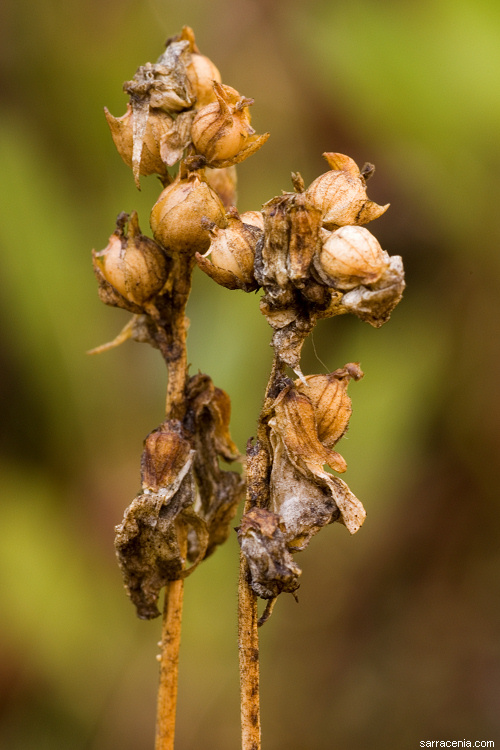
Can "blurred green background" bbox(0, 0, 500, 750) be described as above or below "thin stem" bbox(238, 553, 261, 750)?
above

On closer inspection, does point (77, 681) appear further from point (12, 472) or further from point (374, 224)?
point (374, 224)

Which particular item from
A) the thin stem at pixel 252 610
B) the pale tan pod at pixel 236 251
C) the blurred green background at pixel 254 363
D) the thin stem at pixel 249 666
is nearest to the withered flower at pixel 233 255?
the pale tan pod at pixel 236 251

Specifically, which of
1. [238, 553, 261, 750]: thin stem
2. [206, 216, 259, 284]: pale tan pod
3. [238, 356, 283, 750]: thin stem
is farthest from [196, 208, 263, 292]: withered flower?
[238, 553, 261, 750]: thin stem

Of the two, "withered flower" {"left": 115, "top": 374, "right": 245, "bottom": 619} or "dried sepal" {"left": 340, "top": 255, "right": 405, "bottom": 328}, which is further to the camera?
"withered flower" {"left": 115, "top": 374, "right": 245, "bottom": 619}

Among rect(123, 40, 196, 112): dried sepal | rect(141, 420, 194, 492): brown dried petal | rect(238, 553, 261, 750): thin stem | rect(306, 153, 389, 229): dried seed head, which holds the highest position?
rect(123, 40, 196, 112): dried sepal

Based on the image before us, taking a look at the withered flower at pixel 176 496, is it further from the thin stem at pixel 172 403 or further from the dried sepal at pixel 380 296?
the dried sepal at pixel 380 296

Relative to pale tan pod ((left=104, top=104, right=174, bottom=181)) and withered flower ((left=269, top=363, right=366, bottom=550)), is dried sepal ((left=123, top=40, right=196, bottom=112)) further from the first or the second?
withered flower ((left=269, top=363, right=366, bottom=550))
